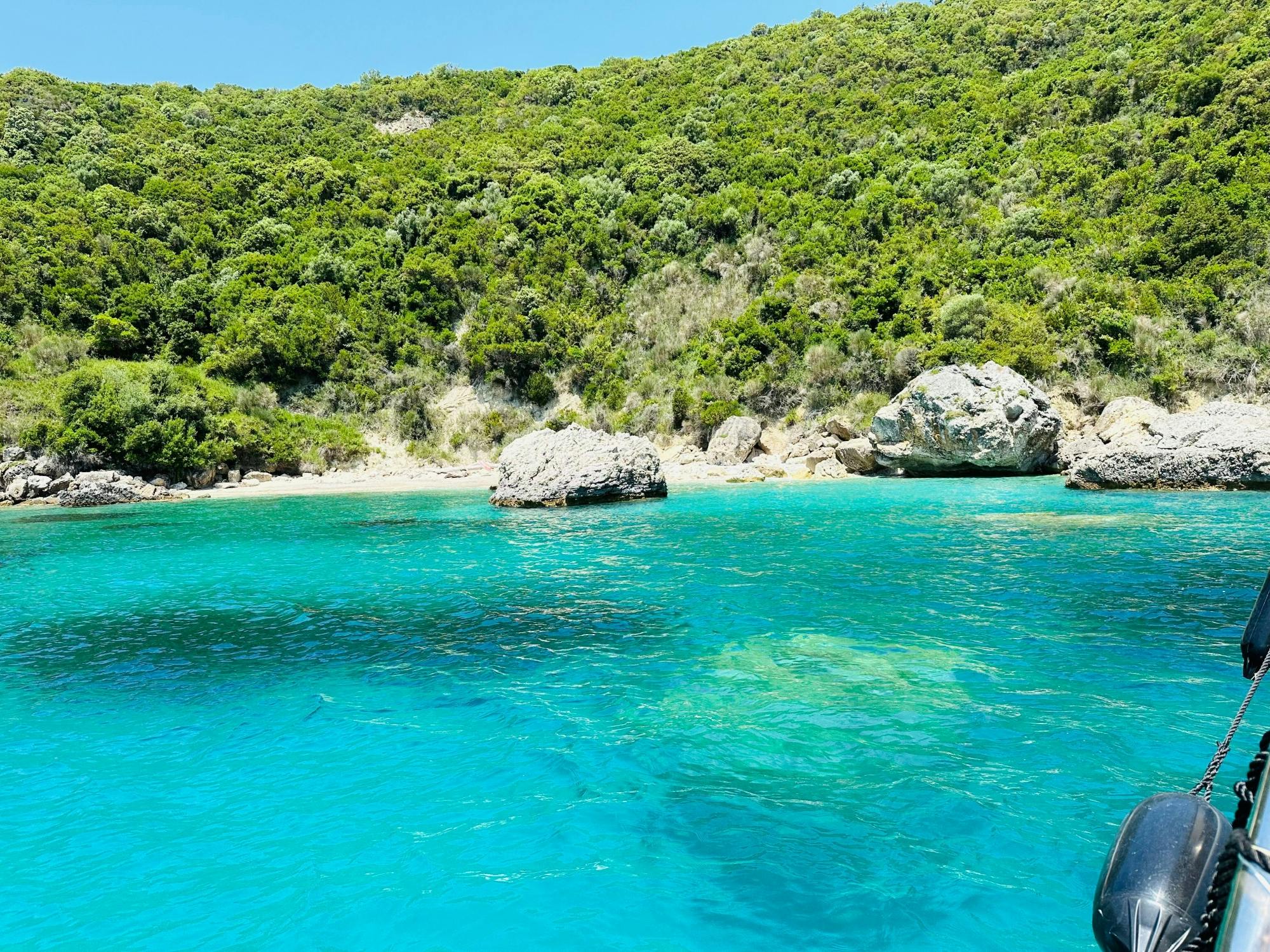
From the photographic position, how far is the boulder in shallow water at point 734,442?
39406 mm

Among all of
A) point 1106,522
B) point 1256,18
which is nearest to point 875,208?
point 1256,18

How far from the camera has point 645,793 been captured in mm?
5160

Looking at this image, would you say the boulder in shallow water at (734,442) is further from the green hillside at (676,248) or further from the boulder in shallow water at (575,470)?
the boulder in shallow water at (575,470)

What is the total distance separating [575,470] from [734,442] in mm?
16714

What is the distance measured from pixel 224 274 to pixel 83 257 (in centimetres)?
842

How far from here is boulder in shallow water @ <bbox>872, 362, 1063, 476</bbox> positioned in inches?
1183

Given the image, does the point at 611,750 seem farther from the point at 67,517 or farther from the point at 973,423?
the point at 67,517

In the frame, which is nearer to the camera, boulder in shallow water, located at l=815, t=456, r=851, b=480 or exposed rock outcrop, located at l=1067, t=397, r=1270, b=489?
exposed rock outcrop, located at l=1067, t=397, r=1270, b=489

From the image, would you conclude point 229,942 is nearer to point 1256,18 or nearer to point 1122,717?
point 1122,717

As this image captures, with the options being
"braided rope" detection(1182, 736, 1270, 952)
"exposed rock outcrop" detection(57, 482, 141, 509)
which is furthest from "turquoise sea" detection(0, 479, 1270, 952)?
"exposed rock outcrop" detection(57, 482, 141, 509)

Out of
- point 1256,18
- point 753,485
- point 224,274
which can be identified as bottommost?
point 753,485

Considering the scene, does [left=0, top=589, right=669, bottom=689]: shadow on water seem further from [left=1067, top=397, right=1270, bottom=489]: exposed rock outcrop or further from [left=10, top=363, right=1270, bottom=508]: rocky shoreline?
[left=1067, top=397, right=1270, bottom=489]: exposed rock outcrop

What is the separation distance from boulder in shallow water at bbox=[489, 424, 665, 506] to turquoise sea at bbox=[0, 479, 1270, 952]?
1165 cm

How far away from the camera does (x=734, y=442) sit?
39.7m
